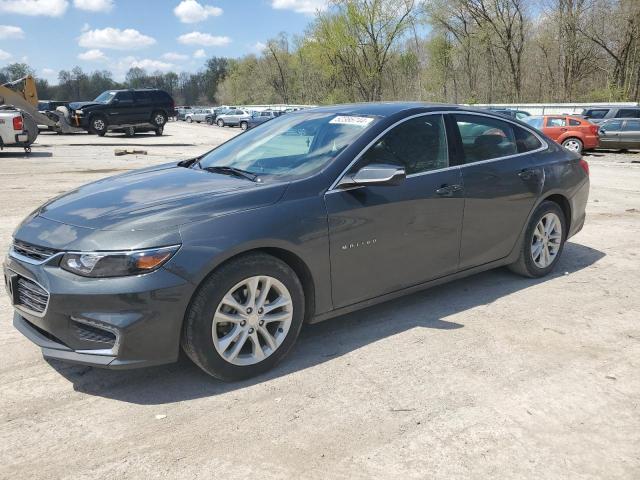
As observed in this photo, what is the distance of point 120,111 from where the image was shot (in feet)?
94.2

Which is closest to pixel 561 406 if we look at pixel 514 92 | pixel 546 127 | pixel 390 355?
pixel 390 355

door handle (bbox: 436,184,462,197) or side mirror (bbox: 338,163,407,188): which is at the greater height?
side mirror (bbox: 338,163,407,188)

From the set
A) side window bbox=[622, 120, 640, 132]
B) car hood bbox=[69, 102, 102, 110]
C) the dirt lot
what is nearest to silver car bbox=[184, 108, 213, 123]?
car hood bbox=[69, 102, 102, 110]

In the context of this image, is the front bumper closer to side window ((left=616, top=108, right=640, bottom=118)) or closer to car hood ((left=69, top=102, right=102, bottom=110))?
side window ((left=616, top=108, right=640, bottom=118))

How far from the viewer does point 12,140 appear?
16906 millimetres

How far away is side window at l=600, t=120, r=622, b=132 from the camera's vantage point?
21.3 m

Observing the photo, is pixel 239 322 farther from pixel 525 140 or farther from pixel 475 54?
pixel 475 54

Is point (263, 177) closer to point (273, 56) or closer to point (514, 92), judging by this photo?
point (514, 92)

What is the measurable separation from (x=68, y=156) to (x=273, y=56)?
74799mm

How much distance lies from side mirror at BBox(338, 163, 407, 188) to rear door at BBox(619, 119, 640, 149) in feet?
68.0

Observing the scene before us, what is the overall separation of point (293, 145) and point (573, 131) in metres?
19.7

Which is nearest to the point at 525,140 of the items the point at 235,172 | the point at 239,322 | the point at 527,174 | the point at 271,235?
the point at 527,174

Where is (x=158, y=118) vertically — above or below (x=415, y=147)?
above

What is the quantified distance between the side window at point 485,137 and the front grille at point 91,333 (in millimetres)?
2977
